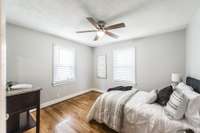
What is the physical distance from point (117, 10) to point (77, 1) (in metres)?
0.78

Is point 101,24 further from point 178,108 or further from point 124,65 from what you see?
point 124,65

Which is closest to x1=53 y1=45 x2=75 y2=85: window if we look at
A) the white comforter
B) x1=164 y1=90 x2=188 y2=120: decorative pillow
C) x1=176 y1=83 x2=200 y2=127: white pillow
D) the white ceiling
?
the white ceiling

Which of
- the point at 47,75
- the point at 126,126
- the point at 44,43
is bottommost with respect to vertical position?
the point at 126,126

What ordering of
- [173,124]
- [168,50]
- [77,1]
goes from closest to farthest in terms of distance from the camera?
[173,124] < [77,1] < [168,50]

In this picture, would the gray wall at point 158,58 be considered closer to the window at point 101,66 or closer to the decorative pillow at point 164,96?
the window at point 101,66

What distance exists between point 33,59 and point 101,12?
238 cm

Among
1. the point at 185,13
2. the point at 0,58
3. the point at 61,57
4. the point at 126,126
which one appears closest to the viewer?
the point at 0,58

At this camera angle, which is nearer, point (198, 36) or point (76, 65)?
point (198, 36)

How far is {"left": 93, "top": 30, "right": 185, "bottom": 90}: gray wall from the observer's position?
124 inches

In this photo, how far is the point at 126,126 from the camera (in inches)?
77.2

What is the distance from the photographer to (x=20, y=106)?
5.30ft

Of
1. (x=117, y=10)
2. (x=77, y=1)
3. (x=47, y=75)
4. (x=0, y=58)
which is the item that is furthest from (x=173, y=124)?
(x=47, y=75)

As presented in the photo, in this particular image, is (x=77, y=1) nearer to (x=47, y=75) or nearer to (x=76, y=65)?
(x=47, y=75)

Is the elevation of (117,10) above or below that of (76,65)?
above
